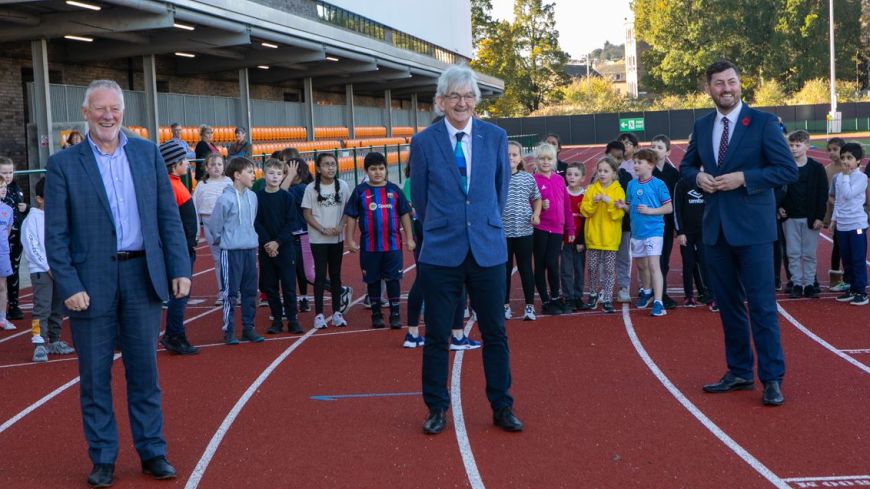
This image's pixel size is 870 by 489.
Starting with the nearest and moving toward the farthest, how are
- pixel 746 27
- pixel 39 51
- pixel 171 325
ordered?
pixel 171 325
pixel 39 51
pixel 746 27

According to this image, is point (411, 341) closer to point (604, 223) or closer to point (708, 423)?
point (604, 223)

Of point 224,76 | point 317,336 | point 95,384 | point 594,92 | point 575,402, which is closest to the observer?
point 95,384

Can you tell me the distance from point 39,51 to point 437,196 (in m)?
16.8

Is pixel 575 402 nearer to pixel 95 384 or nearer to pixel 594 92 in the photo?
pixel 95 384

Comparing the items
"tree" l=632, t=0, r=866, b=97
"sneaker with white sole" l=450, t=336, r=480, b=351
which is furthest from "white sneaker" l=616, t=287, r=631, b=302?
"tree" l=632, t=0, r=866, b=97

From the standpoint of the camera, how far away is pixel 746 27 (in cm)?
8912

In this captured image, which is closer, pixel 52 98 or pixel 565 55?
pixel 52 98

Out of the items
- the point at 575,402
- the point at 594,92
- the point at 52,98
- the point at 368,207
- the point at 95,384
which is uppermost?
the point at 594,92

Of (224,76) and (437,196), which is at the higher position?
(224,76)

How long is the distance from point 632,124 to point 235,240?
6629 cm

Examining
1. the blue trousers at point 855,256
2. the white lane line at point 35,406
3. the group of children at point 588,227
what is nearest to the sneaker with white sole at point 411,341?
the group of children at point 588,227

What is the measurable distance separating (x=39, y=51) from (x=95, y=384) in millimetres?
16923

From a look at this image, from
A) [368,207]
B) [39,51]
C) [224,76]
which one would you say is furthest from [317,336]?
[224,76]

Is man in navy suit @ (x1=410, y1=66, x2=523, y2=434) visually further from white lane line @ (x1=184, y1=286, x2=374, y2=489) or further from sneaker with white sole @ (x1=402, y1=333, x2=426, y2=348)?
sneaker with white sole @ (x1=402, y1=333, x2=426, y2=348)
